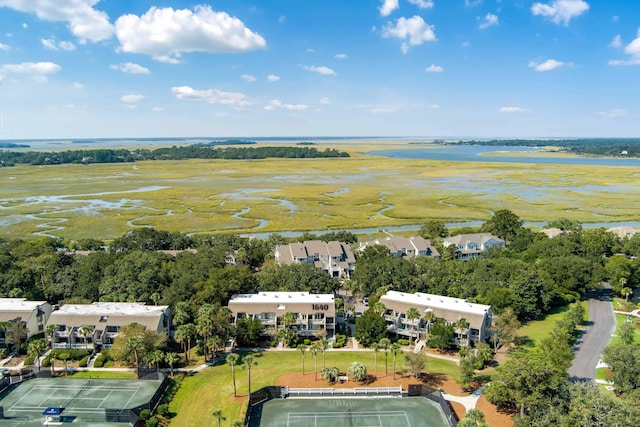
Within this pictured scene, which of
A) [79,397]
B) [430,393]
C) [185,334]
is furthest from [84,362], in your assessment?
[430,393]

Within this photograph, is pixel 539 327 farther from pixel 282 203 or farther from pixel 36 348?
pixel 282 203

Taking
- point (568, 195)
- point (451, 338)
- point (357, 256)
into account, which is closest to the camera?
point (451, 338)

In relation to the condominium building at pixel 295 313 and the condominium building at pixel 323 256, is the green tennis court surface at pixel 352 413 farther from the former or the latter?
the condominium building at pixel 323 256

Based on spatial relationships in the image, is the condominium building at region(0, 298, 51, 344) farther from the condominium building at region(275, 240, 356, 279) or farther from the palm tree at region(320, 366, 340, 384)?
the palm tree at region(320, 366, 340, 384)

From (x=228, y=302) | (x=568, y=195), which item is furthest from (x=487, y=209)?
(x=228, y=302)

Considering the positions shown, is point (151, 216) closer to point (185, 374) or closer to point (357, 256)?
point (357, 256)

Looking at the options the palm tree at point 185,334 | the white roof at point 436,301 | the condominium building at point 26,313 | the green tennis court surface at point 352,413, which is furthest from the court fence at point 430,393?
the condominium building at point 26,313

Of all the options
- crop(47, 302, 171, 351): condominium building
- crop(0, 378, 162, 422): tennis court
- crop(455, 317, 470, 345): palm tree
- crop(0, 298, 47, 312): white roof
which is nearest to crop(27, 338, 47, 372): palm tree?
crop(0, 378, 162, 422): tennis court
